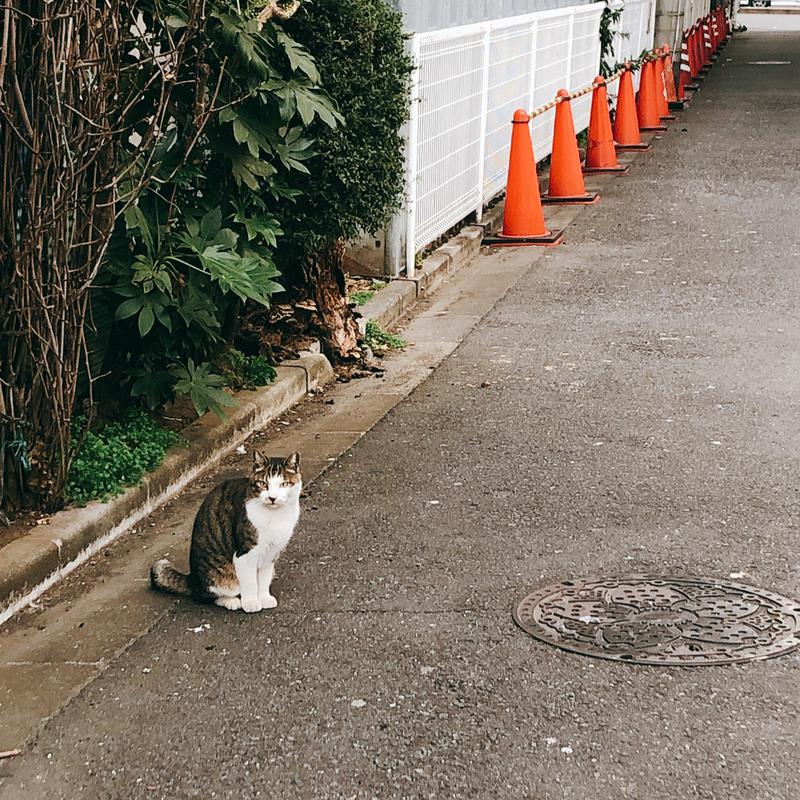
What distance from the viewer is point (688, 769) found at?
3770 millimetres

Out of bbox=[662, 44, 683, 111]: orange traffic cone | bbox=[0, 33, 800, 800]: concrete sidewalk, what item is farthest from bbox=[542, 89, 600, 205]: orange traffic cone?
bbox=[662, 44, 683, 111]: orange traffic cone

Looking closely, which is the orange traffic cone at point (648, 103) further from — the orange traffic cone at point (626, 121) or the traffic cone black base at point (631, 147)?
the traffic cone black base at point (631, 147)

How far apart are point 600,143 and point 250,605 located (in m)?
11.9

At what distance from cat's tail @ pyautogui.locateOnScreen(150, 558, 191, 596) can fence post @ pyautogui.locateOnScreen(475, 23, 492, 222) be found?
7429mm

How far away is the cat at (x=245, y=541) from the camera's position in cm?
476

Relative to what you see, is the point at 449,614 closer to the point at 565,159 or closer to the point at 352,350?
the point at 352,350

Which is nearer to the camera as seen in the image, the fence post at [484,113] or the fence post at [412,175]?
the fence post at [412,175]

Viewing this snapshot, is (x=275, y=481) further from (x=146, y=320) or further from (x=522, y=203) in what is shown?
(x=522, y=203)

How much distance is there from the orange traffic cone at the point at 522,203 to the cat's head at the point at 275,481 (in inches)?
285

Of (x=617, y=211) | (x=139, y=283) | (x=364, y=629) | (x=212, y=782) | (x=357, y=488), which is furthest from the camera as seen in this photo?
(x=617, y=211)

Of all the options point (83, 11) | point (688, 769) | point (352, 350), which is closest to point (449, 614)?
point (688, 769)

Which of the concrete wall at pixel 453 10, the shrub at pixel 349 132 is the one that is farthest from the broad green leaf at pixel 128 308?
the concrete wall at pixel 453 10

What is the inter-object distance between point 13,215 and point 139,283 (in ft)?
2.74

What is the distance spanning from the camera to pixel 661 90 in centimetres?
2070
